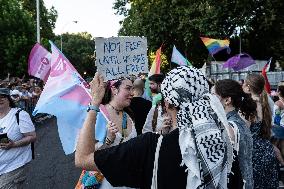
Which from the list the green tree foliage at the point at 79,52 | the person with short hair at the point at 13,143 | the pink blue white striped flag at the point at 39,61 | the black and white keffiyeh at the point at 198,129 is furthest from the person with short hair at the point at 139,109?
the green tree foliage at the point at 79,52

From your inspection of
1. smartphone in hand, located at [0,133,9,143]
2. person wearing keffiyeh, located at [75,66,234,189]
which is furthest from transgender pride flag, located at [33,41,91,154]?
person wearing keffiyeh, located at [75,66,234,189]

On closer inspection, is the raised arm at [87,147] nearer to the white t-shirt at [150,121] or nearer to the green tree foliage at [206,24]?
the white t-shirt at [150,121]

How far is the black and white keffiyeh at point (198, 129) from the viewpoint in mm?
2336

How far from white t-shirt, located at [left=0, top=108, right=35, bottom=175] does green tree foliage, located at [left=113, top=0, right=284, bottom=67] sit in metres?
22.9

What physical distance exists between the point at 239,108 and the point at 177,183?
1.93 metres

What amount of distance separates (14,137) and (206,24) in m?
23.5

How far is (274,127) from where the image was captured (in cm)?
662

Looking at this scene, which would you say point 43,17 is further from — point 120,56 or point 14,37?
point 120,56

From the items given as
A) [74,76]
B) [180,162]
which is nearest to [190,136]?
[180,162]

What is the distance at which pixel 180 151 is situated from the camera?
2.36 meters

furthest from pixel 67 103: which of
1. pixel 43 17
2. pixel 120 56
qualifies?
pixel 43 17

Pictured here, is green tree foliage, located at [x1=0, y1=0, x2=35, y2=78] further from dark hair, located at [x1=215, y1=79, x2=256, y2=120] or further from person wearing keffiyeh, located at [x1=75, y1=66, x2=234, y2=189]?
person wearing keffiyeh, located at [x1=75, y1=66, x2=234, y2=189]

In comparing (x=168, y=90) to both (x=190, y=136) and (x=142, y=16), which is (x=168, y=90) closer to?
(x=190, y=136)

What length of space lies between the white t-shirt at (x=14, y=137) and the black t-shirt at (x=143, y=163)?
2.70m
